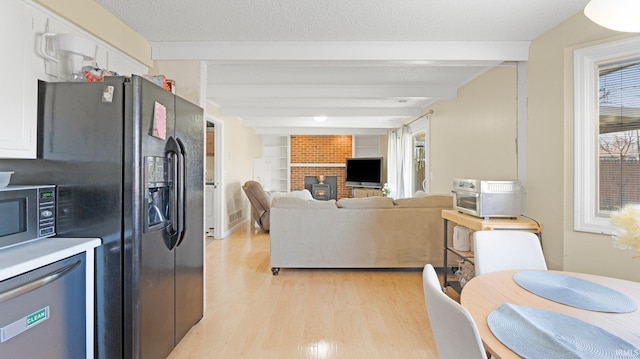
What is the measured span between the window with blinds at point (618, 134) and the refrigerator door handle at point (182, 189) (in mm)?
2695

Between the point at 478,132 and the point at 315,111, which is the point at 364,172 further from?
the point at 478,132

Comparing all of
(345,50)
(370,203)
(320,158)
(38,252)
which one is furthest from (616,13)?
(320,158)

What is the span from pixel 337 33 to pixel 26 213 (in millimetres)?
2119

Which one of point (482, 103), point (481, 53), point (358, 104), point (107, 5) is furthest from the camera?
point (358, 104)

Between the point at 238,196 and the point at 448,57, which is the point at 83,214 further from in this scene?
the point at 238,196

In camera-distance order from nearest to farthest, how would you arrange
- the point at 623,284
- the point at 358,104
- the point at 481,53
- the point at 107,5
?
the point at 623,284 < the point at 107,5 < the point at 481,53 < the point at 358,104

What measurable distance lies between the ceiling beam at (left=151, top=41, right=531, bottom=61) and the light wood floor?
6.73 ft

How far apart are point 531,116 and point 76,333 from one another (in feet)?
10.6

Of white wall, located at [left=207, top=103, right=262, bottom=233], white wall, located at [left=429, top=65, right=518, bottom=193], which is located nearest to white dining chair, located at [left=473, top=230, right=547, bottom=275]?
white wall, located at [left=429, top=65, right=518, bottom=193]

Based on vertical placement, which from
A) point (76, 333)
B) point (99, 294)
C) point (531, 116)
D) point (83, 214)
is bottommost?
point (76, 333)

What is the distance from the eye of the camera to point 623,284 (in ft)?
4.41

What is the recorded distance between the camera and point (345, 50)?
2.49 metres

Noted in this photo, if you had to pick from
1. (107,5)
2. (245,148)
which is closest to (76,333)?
(107,5)

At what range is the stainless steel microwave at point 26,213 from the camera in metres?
1.30
